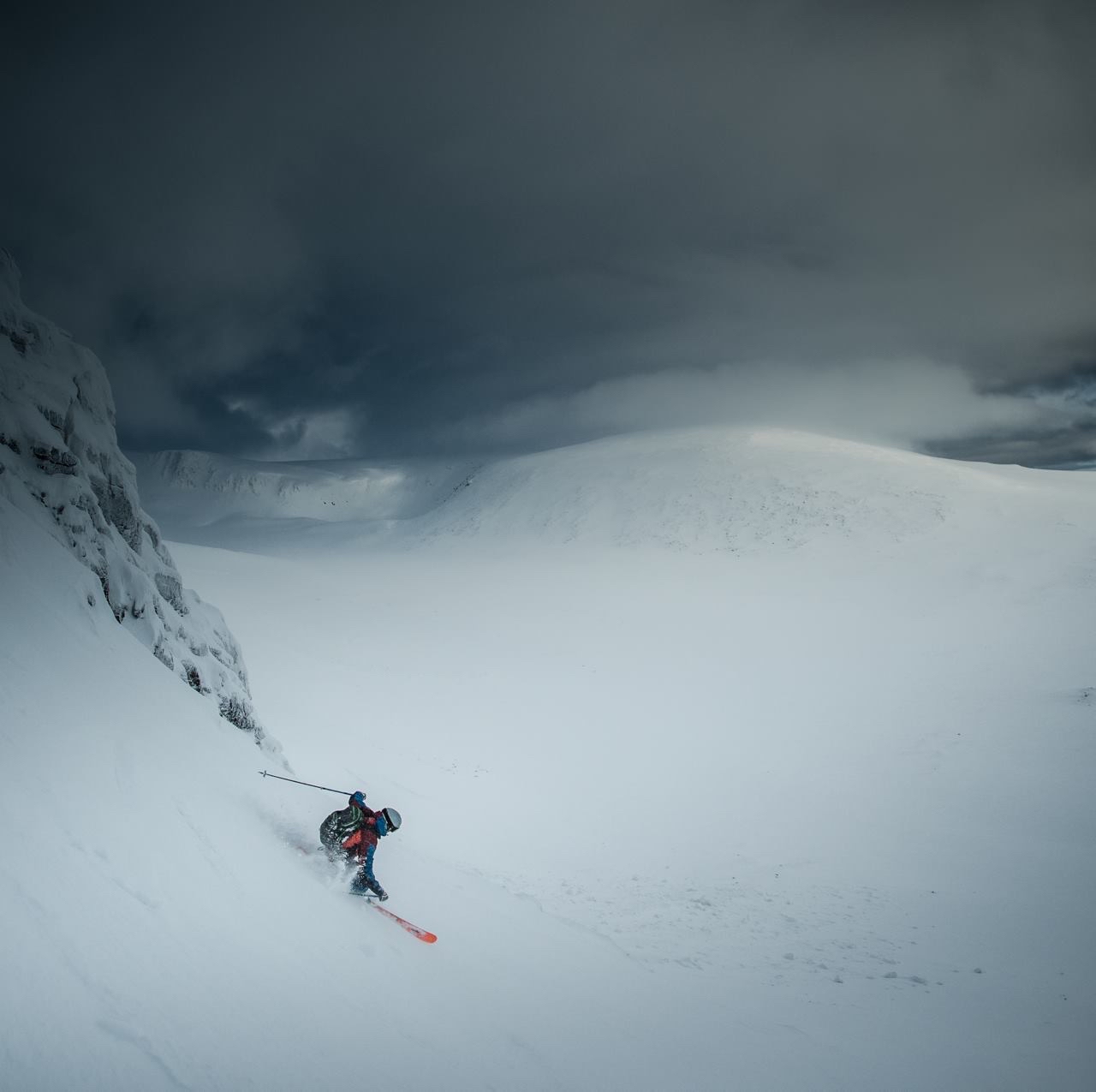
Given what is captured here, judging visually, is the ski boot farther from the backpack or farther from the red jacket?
the backpack

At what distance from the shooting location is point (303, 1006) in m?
4.80

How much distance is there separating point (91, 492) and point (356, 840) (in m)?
6.91

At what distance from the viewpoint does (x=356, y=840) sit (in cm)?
770

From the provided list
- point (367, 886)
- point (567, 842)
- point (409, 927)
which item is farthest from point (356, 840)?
point (567, 842)

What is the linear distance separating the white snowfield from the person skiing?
323 millimetres

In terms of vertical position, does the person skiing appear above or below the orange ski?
above

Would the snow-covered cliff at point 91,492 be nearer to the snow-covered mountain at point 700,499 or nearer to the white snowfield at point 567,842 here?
the white snowfield at point 567,842

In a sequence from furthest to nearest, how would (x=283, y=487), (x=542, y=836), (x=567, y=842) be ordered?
(x=283, y=487) < (x=542, y=836) < (x=567, y=842)

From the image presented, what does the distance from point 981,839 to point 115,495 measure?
19278 millimetres

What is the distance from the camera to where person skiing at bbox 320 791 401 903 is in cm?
757

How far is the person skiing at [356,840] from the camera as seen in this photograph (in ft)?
24.8

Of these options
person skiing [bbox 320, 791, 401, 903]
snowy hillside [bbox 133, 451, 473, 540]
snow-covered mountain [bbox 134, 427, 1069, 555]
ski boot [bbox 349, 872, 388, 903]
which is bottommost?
ski boot [bbox 349, 872, 388, 903]

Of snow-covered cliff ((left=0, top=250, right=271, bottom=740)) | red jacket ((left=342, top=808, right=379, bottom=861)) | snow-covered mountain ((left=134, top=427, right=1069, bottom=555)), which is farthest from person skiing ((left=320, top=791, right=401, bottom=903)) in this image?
snow-covered mountain ((left=134, top=427, right=1069, bottom=555))

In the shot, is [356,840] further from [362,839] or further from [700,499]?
[700,499]
